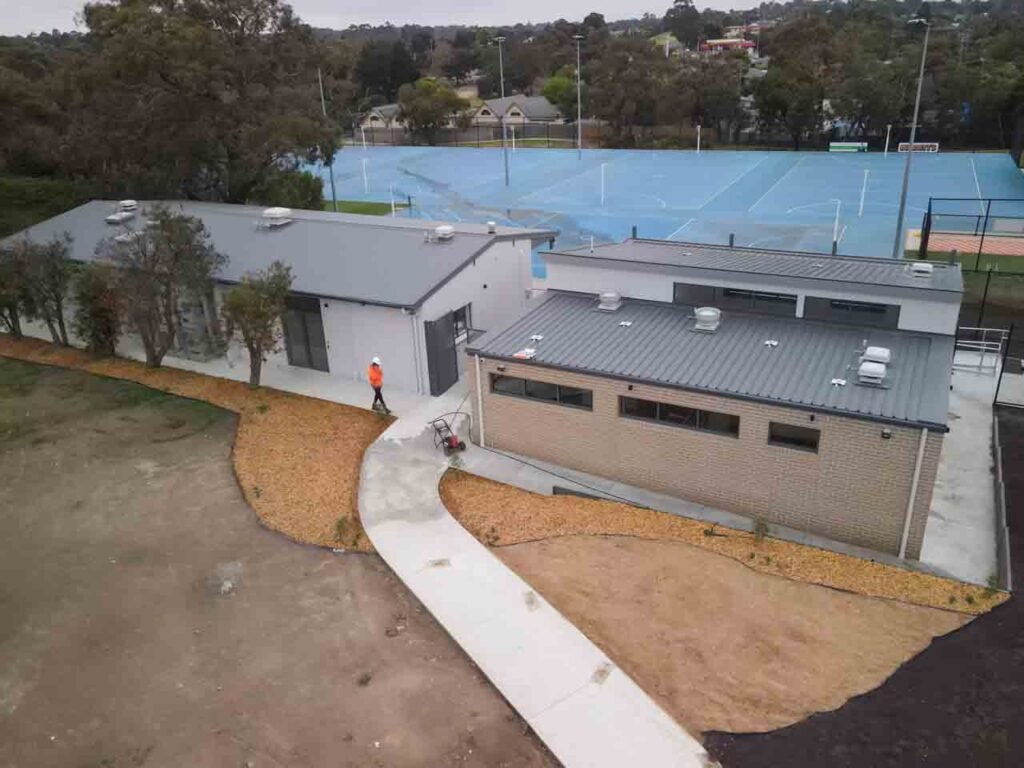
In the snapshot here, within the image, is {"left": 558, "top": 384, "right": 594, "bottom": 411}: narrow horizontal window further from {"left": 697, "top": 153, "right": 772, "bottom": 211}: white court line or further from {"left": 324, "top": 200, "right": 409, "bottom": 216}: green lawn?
{"left": 324, "top": 200, "right": 409, "bottom": 216}: green lawn

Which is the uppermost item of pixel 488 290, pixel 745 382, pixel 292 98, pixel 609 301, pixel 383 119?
pixel 292 98

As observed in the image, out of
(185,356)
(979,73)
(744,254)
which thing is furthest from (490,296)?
(979,73)

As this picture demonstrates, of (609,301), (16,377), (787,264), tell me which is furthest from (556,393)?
(16,377)

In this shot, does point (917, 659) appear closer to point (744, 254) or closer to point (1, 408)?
point (744, 254)

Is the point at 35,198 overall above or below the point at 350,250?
below

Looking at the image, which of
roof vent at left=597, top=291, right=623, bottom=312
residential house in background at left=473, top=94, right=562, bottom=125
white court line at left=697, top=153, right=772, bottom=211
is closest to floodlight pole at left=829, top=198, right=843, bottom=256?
white court line at left=697, top=153, right=772, bottom=211

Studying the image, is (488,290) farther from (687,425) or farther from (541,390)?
(687,425)

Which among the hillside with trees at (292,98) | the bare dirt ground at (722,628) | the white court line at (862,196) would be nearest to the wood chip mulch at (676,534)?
the bare dirt ground at (722,628)
